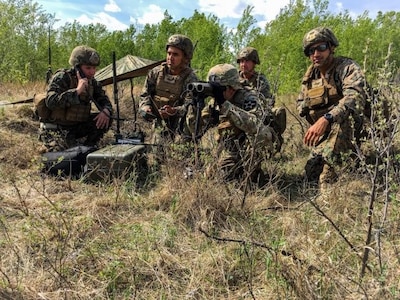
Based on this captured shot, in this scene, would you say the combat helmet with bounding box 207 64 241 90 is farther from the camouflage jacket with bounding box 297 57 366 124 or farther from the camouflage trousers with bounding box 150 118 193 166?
the camouflage jacket with bounding box 297 57 366 124

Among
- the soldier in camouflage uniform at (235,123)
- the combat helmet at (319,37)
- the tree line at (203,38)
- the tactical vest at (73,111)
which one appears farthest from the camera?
the tree line at (203,38)

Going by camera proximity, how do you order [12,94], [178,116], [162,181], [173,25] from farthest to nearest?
[173,25], [12,94], [178,116], [162,181]

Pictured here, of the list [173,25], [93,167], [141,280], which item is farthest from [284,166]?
[173,25]

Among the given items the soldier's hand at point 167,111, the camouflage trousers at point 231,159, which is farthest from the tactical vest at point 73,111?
the camouflage trousers at point 231,159

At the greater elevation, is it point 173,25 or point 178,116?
point 173,25

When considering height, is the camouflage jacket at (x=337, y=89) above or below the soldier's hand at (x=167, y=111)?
above

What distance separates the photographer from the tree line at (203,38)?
11.7 metres

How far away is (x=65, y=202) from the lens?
3.50 m

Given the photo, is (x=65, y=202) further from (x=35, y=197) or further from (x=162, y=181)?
(x=162, y=181)

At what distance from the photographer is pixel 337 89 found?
4457 millimetres

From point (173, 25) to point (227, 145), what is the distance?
14253 mm

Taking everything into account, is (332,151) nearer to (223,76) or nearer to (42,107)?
(223,76)

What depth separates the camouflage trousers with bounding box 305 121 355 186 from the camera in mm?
4020

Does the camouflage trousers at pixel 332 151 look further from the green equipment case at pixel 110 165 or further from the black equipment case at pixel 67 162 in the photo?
the black equipment case at pixel 67 162
